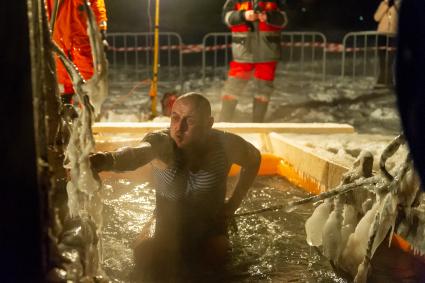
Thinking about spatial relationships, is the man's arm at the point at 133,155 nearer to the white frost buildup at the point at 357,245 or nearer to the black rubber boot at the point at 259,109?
the white frost buildup at the point at 357,245

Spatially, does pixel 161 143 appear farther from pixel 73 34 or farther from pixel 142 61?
pixel 142 61

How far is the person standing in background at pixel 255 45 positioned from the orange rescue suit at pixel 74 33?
2.82 metres

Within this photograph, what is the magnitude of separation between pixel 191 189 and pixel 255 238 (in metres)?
0.94

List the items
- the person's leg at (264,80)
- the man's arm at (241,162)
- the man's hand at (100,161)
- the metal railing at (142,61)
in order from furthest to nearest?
the metal railing at (142,61) → the person's leg at (264,80) → the man's arm at (241,162) → the man's hand at (100,161)

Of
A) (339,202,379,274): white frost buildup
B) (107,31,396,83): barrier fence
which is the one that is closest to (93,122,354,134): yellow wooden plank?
(339,202,379,274): white frost buildup

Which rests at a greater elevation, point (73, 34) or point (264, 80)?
point (73, 34)

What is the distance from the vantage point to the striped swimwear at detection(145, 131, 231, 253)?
4031mm

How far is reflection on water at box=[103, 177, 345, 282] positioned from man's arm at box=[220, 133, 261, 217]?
42cm

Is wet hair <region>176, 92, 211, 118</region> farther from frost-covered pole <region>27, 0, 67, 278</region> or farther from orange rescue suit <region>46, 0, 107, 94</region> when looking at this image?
orange rescue suit <region>46, 0, 107, 94</region>

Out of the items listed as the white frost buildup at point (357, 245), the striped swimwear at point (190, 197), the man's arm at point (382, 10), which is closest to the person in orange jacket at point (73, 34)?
the striped swimwear at point (190, 197)

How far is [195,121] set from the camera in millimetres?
3830

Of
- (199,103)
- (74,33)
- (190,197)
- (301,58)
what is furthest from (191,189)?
(301,58)

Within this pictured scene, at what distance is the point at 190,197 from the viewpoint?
13.3 ft

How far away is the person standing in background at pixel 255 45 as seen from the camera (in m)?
8.48
